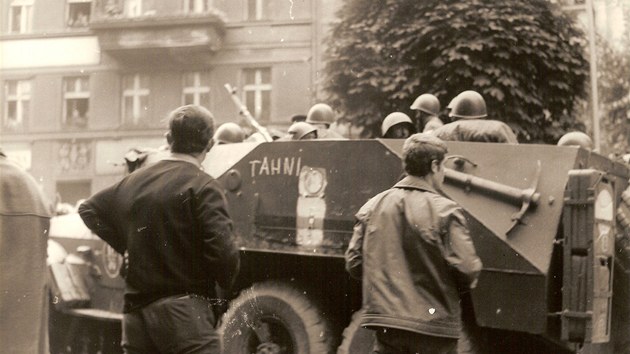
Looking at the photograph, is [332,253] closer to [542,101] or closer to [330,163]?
[330,163]

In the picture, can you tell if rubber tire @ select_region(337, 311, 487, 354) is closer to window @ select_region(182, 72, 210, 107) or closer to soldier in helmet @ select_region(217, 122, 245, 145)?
soldier in helmet @ select_region(217, 122, 245, 145)

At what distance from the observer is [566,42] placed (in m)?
14.0

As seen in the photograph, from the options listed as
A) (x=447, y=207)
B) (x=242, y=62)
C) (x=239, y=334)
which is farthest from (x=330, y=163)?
(x=242, y=62)

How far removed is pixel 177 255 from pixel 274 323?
3.23m

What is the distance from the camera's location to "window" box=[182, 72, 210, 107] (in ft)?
70.6

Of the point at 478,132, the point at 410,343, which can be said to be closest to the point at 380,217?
the point at 410,343

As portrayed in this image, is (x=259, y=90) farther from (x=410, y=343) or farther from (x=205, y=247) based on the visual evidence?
(x=205, y=247)

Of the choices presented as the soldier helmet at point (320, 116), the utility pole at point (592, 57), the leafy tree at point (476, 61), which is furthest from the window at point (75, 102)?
the soldier helmet at point (320, 116)

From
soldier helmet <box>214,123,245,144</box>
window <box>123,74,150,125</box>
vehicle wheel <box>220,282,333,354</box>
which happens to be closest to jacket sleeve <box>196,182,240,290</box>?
vehicle wheel <box>220,282,333,354</box>

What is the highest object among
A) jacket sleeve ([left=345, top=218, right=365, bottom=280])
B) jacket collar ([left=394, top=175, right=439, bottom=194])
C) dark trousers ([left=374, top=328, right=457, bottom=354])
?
jacket collar ([left=394, top=175, right=439, bottom=194])

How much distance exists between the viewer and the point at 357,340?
637cm

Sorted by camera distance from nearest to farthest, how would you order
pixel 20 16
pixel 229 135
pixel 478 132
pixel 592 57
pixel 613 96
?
pixel 478 132, pixel 229 135, pixel 592 57, pixel 613 96, pixel 20 16

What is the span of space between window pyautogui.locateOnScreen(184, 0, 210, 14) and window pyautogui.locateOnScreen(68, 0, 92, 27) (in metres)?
2.20

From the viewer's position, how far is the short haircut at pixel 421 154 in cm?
432
